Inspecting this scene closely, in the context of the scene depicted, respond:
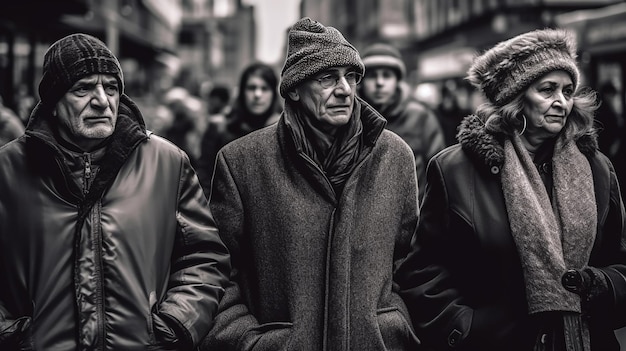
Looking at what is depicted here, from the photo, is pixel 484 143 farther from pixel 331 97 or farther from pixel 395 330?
pixel 395 330

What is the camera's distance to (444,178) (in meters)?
3.91

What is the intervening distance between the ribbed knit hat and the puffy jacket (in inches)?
5.0

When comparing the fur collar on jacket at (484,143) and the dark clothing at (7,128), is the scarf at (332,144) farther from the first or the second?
the dark clothing at (7,128)

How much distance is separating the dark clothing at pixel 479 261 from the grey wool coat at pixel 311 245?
10 cm

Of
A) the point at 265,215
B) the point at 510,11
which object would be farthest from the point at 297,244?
the point at 510,11

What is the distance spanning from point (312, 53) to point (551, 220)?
124 centimetres

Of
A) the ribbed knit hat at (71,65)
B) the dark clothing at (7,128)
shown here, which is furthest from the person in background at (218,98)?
the ribbed knit hat at (71,65)

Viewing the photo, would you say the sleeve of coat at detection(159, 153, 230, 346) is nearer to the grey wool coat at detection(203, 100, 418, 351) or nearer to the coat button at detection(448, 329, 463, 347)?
the grey wool coat at detection(203, 100, 418, 351)

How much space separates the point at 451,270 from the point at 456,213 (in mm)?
261

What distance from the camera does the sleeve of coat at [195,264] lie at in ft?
11.6

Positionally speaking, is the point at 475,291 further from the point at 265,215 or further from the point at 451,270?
the point at 265,215

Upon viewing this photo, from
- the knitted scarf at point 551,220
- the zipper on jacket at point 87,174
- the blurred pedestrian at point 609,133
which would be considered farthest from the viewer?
the blurred pedestrian at point 609,133

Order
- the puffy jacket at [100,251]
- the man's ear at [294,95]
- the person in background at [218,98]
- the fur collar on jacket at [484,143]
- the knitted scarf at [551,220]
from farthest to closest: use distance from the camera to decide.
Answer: the person in background at [218,98] → the man's ear at [294,95] → the fur collar on jacket at [484,143] → the knitted scarf at [551,220] → the puffy jacket at [100,251]

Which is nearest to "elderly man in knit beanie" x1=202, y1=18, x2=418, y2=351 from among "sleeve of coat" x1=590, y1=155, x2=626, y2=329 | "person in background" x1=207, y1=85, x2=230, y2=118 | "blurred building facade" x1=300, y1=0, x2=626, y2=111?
"sleeve of coat" x1=590, y1=155, x2=626, y2=329
